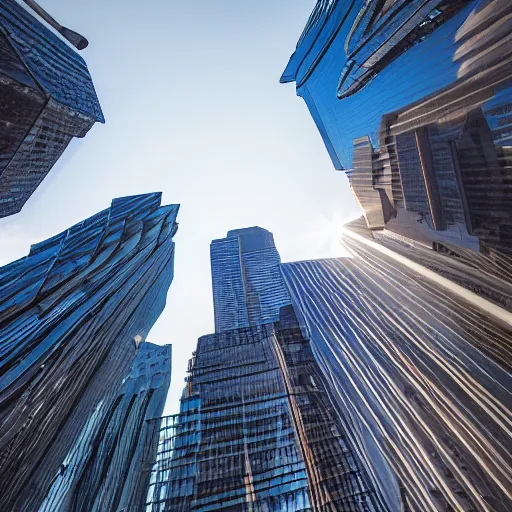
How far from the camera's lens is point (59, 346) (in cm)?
945

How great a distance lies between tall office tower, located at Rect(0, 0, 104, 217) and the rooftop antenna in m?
2.57

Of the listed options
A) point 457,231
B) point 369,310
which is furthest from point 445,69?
point 369,310

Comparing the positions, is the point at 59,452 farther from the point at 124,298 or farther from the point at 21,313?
the point at 124,298

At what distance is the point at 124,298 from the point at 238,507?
11040 mm

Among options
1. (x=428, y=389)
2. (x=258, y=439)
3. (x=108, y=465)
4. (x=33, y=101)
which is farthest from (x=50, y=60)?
(x=428, y=389)

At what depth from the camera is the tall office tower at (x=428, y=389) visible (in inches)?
259

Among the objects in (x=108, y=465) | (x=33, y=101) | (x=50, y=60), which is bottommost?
(x=108, y=465)

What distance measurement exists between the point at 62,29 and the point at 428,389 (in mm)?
28954

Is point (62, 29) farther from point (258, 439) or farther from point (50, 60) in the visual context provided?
point (258, 439)

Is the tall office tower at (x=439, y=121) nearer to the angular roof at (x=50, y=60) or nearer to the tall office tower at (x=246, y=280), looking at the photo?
the angular roof at (x=50, y=60)

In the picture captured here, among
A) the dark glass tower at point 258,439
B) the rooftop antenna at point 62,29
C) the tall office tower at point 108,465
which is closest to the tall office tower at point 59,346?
the tall office tower at point 108,465

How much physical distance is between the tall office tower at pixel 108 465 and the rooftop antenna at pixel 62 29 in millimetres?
22404

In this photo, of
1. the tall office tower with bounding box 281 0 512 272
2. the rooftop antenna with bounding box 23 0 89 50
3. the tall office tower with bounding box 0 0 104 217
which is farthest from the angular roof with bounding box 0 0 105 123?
the tall office tower with bounding box 281 0 512 272

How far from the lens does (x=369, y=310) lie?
15391mm
